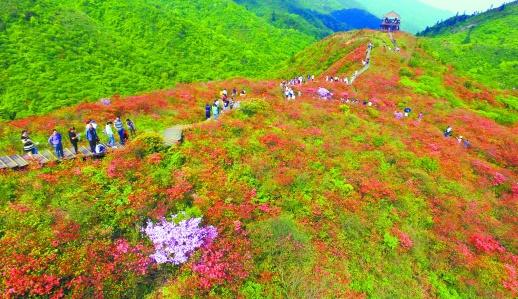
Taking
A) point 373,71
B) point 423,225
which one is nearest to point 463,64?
point 373,71

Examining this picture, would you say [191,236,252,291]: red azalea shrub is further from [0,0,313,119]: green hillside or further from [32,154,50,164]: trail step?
[0,0,313,119]: green hillside

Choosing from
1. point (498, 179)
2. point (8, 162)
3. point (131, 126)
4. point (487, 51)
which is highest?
point (487, 51)

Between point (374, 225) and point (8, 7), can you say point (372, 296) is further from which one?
point (8, 7)

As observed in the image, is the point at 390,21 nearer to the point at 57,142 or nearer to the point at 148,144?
the point at 148,144

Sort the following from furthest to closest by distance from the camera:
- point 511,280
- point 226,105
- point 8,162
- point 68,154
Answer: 1. point 226,105
2. point 68,154
3. point 8,162
4. point 511,280

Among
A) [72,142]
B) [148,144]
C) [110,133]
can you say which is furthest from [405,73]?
[72,142]

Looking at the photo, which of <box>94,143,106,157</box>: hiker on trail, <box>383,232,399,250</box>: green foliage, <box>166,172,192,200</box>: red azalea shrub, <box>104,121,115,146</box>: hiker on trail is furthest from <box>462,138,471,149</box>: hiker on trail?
<box>94,143,106,157</box>: hiker on trail
